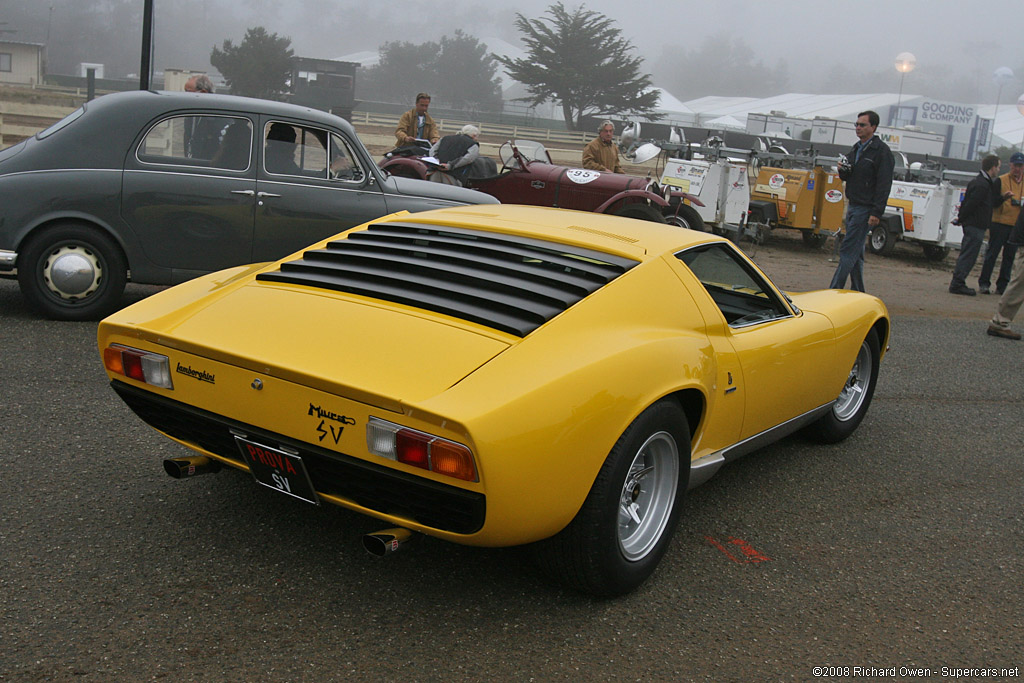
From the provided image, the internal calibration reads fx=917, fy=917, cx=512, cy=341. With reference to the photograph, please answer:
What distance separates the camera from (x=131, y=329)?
116 inches

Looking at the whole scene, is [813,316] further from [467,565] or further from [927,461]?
[467,565]

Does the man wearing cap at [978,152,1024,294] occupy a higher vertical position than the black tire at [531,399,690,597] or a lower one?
higher

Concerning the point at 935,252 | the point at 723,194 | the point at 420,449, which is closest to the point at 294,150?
the point at 420,449

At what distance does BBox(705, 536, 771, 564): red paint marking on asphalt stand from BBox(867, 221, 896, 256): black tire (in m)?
13.9

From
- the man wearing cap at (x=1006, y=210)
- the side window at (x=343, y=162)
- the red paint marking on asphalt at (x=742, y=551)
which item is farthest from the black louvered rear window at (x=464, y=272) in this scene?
the man wearing cap at (x=1006, y=210)

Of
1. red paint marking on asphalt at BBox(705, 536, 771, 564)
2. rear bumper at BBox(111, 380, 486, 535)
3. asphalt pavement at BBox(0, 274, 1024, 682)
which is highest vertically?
rear bumper at BBox(111, 380, 486, 535)

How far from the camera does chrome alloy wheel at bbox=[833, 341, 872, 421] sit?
488 cm

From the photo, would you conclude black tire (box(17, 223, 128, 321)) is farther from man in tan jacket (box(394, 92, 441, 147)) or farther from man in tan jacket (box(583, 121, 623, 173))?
man in tan jacket (box(583, 121, 623, 173))

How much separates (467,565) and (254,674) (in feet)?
2.95

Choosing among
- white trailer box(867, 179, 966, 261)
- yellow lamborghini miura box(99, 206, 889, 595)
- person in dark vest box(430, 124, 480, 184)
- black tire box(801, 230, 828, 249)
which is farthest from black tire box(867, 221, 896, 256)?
yellow lamborghini miura box(99, 206, 889, 595)

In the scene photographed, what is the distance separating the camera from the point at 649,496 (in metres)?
3.12

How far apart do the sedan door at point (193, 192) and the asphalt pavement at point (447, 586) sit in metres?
1.88

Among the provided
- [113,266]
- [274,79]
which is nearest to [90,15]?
[274,79]

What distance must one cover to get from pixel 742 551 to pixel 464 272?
1.49 m
